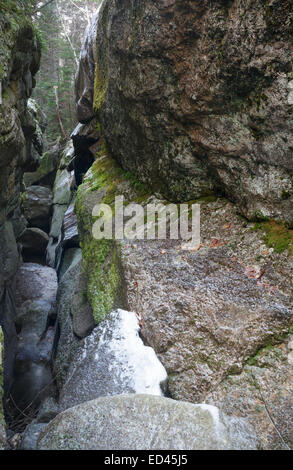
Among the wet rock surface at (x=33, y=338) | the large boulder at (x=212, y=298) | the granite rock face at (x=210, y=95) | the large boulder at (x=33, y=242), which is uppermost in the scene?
the granite rock face at (x=210, y=95)

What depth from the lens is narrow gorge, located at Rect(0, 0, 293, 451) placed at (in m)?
2.81

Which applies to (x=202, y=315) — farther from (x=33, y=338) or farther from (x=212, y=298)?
(x=33, y=338)

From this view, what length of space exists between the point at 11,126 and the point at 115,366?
5469mm

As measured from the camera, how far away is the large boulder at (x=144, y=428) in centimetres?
251

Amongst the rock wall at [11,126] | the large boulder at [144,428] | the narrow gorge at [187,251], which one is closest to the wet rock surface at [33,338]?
the rock wall at [11,126]

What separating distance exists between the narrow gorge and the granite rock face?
0.07 ft

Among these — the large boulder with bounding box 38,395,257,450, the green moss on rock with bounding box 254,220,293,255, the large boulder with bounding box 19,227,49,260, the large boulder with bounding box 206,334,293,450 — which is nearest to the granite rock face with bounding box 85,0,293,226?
the green moss on rock with bounding box 254,220,293,255

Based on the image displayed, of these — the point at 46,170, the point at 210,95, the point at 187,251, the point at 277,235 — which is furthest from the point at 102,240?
the point at 46,170

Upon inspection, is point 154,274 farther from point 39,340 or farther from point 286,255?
point 39,340

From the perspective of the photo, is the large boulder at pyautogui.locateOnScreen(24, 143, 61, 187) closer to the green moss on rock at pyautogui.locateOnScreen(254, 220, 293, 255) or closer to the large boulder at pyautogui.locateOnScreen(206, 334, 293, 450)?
the green moss on rock at pyautogui.locateOnScreen(254, 220, 293, 255)

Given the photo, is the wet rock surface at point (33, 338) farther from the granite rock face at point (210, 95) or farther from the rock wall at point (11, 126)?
the granite rock face at point (210, 95)

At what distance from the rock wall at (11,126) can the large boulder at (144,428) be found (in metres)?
5.49

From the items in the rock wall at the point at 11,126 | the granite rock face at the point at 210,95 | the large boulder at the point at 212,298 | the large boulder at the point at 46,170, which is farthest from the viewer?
the large boulder at the point at 46,170
